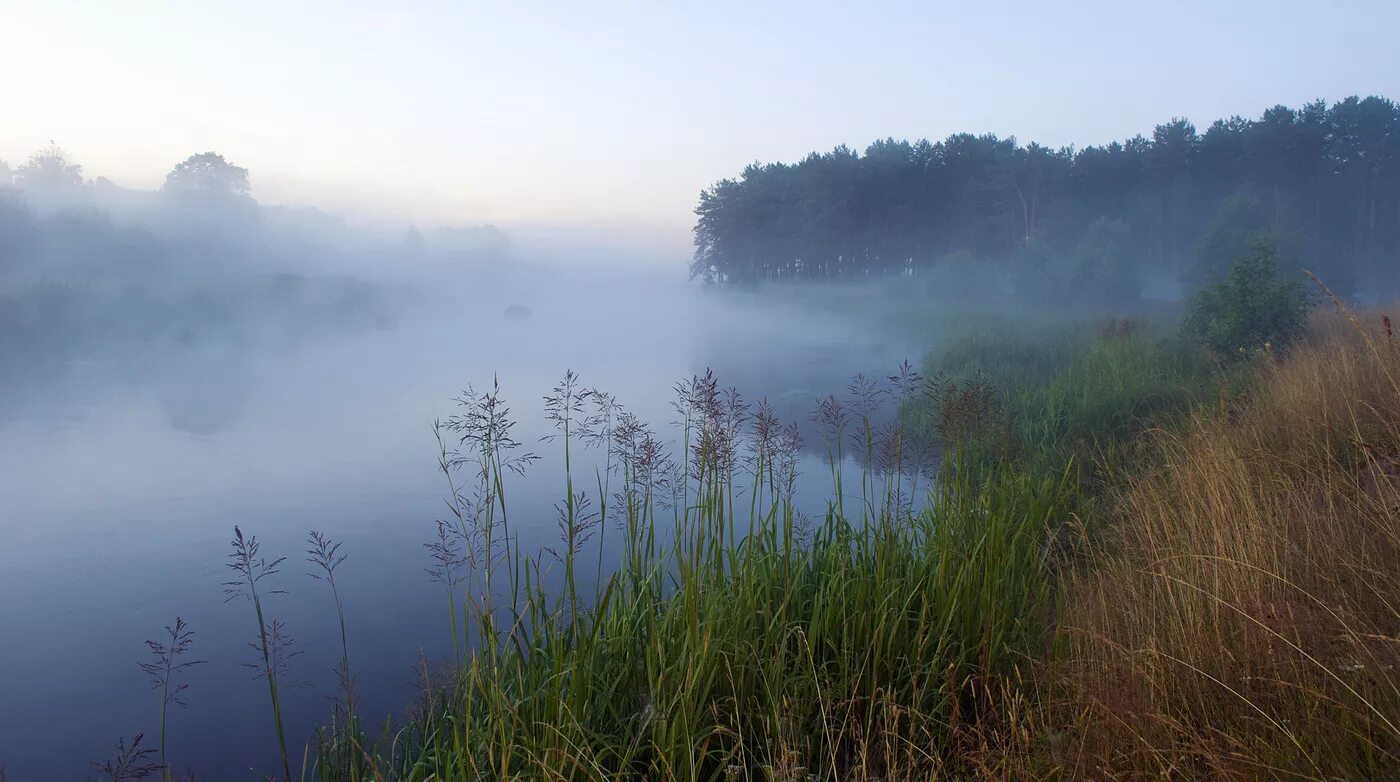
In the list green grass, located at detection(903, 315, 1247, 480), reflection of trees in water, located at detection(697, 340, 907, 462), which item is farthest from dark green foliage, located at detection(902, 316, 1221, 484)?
reflection of trees in water, located at detection(697, 340, 907, 462)

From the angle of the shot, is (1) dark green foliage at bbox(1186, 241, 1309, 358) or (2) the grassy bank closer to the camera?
(2) the grassy bank

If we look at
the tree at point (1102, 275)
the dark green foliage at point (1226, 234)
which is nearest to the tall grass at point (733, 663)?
the dark green foliage at point (1226, 234)

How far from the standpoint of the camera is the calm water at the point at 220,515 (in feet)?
19.2

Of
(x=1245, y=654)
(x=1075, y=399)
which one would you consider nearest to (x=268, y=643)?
(x=1245, y=654)

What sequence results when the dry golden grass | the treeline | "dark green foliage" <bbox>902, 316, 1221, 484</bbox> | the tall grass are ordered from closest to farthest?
the dry golden grass → the tall grass → "dark green foliage" <bbox>902, 316, 1221, 484</bbox> → the treeline

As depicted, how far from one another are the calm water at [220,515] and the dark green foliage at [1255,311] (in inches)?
322

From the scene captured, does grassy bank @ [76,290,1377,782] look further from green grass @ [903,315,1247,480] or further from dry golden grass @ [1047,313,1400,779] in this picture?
green grass @ [903,315,1247,480]

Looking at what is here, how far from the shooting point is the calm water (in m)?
5.86

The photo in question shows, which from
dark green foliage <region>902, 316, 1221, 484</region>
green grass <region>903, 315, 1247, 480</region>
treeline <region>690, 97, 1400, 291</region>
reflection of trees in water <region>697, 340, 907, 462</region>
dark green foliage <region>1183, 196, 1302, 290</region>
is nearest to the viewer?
green grass <region>903, 315, 1247, 480</region>

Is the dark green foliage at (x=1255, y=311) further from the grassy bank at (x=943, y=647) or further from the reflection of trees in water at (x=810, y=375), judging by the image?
the grassy bank at (x=943, y=647)

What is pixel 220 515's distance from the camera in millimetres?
10516

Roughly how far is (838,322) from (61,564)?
135ft

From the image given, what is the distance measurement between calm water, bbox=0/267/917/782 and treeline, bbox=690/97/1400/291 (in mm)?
32414

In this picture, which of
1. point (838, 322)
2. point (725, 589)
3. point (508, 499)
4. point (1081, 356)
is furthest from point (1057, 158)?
point (725, 589)
